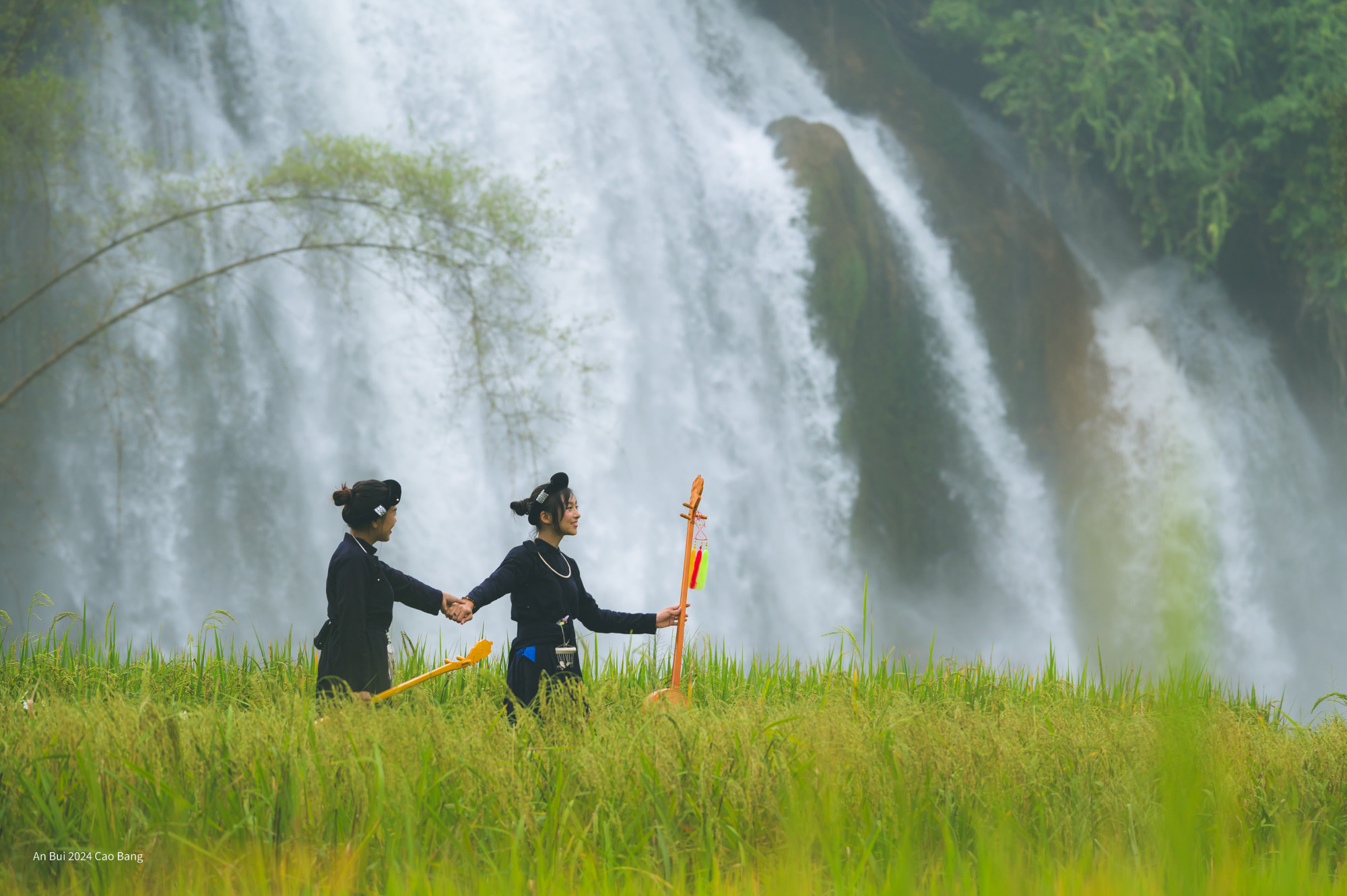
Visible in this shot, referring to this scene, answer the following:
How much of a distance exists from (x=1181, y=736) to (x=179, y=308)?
36.8ft

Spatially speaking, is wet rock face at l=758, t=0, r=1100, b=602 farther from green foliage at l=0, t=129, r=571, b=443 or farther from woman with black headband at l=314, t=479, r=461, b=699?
woman with black headband at l=314, t=479, r=461, b=699

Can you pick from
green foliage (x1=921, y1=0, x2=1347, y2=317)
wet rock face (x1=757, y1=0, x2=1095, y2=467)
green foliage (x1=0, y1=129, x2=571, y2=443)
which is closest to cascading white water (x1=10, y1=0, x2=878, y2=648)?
green foliage (x1=0, y1=129, x2=571, y2=443)

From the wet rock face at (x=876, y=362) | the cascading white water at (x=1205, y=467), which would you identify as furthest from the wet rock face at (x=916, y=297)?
the cascading white water at (x=1205, y=467)

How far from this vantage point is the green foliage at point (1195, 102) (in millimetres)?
13250

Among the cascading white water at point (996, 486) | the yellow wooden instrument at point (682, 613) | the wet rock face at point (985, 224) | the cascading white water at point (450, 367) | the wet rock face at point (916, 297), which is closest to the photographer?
the yellow wooden instrument at point (682, 613)

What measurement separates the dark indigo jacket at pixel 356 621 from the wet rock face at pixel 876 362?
946 centimetres

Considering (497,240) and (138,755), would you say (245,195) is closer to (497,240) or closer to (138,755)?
(497,240)

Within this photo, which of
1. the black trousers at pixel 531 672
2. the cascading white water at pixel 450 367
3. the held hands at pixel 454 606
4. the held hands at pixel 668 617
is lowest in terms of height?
the black trousers at pixel 531 672

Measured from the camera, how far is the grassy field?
2510 mm

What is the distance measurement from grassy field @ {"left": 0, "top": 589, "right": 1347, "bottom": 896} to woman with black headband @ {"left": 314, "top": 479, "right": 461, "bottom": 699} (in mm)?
194

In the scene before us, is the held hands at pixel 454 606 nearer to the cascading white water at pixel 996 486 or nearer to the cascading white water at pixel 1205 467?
the cascading white water at pixel 996 486

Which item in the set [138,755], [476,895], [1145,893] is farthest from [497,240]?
[1145,893]

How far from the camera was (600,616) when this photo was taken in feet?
13.6

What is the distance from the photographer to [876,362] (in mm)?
13008
